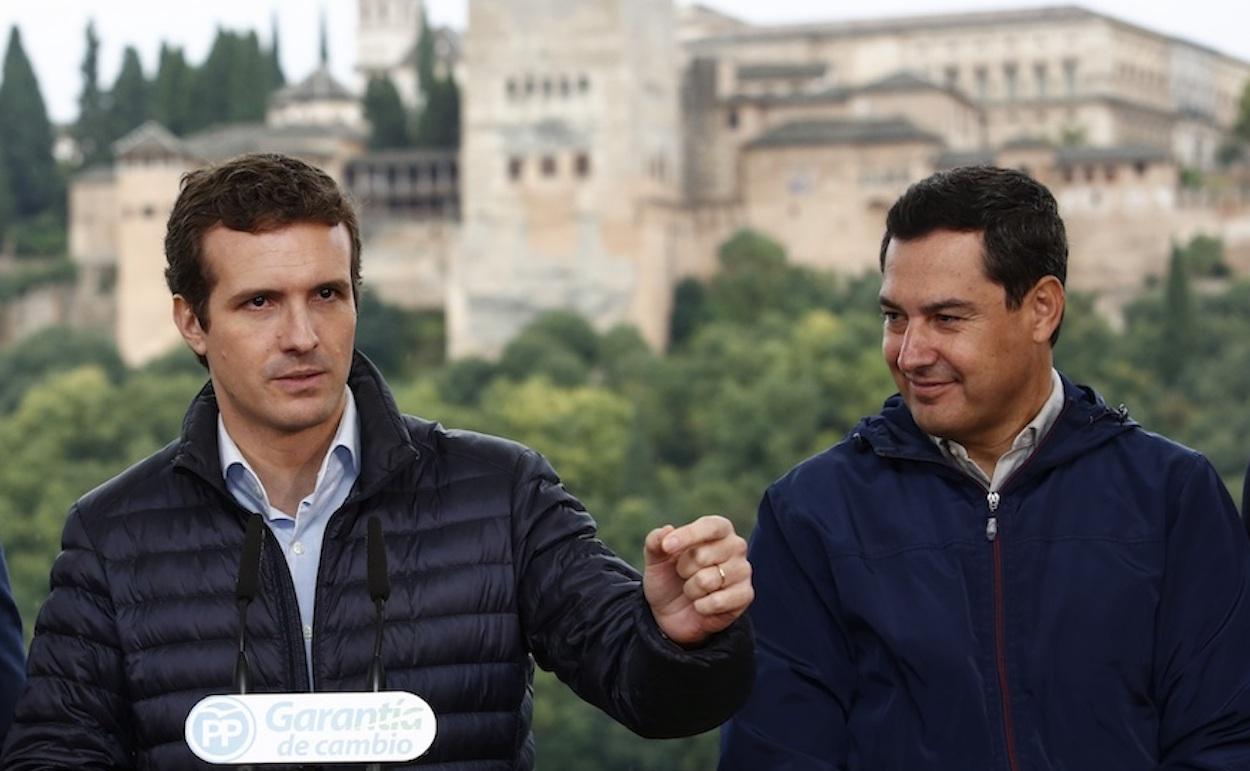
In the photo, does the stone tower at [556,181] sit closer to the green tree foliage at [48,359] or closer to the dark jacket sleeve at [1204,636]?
the green tree foliage at [48,359]

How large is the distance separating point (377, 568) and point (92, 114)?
51202 millimetres

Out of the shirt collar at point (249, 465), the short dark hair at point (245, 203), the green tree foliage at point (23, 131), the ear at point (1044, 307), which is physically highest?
the short dark hair at point (245, 203)

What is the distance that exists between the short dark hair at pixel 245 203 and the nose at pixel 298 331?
97mm

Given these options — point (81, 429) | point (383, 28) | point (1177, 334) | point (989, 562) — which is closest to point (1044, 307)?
point (989, 562)

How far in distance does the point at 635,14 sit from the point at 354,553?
3887 centimetres

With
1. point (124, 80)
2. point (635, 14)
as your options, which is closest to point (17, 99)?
point (124, 80)

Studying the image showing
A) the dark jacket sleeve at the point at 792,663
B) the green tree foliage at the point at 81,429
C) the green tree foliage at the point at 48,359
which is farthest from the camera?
the green tree foliage at the point at 48,359

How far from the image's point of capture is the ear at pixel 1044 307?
3.14m

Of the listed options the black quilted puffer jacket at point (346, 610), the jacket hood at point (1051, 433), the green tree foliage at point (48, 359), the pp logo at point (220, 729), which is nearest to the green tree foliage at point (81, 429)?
the green tree foliage at point (48, 359)

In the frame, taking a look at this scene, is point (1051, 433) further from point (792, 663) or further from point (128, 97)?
point (128, 97)

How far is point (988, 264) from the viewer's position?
3100mm

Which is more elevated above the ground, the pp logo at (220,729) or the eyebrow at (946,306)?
the eyebrow at (946,306)

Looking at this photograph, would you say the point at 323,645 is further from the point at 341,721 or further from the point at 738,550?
the point at 738,550

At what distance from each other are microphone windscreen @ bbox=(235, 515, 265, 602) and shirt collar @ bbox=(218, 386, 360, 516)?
13cm
